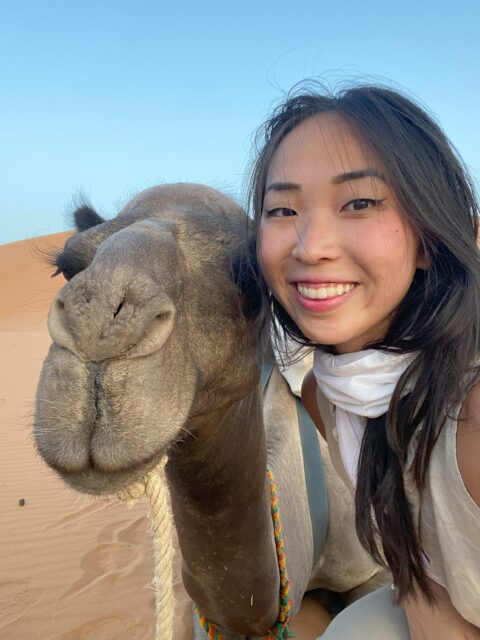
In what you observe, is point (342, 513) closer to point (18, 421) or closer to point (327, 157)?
point (327, 157)

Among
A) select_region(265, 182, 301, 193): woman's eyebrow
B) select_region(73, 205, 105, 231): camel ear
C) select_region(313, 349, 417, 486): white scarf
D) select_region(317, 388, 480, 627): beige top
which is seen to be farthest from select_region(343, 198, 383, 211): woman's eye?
select_region(73, 205, 105, 231): camel ear

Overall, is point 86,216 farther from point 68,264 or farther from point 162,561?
point 162,561

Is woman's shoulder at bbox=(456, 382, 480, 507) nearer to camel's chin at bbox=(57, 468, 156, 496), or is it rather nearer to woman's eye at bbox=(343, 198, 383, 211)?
woman's eye at bbox=(343, 198, 383, 211)

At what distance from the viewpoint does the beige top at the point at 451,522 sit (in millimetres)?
1912

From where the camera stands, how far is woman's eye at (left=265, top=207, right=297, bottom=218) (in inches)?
87.4

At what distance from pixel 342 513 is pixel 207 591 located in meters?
1.78

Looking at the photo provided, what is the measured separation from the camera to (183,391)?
6.51 feet

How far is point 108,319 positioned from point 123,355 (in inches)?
4.4

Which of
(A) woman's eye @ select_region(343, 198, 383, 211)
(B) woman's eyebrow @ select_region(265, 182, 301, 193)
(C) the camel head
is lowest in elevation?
(C) the camel head

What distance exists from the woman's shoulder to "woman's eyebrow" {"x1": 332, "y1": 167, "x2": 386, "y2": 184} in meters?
0.80

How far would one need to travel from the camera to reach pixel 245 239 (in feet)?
8.31

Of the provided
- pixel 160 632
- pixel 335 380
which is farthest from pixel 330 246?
pixel 160 632

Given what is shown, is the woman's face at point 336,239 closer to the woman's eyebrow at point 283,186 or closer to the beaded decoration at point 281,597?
the woman's eyebrow at point 283,186

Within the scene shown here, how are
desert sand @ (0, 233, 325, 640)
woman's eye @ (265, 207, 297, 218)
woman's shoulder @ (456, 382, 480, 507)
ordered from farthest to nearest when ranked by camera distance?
1. desert sand @ (0, 233, 325, 640)
2. woman's eye @ (265, 207, 297, 218)
3. woman's shoulder @ (456, 382, 480, 507)
